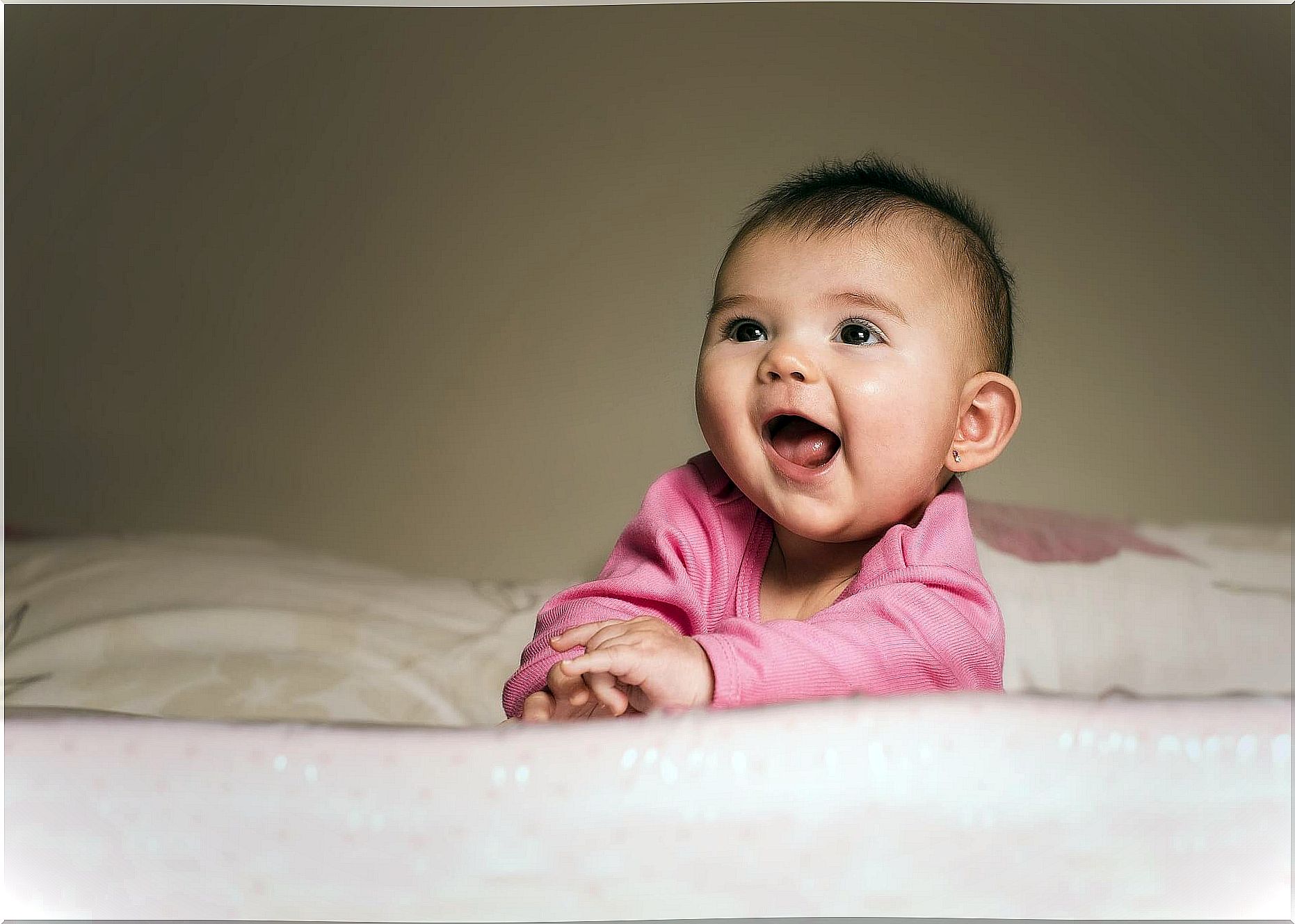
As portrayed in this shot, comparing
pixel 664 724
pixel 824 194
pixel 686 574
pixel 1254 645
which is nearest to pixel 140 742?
pixel 664 724

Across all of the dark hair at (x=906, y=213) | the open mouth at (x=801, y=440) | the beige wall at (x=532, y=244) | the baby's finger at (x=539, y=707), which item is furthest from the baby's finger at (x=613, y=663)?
the beige wall at (x=532, y=244)

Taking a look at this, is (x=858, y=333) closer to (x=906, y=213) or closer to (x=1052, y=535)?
(x=906, y=213)

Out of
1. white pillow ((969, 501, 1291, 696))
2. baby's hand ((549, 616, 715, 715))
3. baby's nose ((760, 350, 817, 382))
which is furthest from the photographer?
white pillow ((969, 501, 1291, 696))

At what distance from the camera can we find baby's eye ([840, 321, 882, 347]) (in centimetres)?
79

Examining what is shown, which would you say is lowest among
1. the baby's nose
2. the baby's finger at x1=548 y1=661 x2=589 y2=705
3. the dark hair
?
the baby's finger at x1=548 y1=661 x2=589 y2=705

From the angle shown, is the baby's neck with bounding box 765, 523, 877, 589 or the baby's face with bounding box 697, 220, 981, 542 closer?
the baby's face with bounding box 697, 220, 981, 542

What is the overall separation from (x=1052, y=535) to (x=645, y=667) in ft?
2.83

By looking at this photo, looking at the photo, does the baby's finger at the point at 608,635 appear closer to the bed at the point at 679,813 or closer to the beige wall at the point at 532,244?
the bed at the point at 679,813

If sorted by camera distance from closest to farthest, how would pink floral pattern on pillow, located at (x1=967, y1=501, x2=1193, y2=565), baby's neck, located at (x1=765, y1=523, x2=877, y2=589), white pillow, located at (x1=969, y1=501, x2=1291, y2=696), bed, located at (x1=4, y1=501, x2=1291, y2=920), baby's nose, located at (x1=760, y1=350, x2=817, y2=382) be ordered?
bed, located at (x1=4, y1=501, x2=1291, y2=920) → baby's nose, located at (x1=760, y1=350, x2=817, y2=382) → baby's neck, located at (x1=765, y1=523, x2=877, y2=589) → white pillow, located at (x1=969, y1=501, x2=1291, y2=696) → pink floral pattern on pillow, located at (x1=967, y1=501, x2=1193, y2=565)

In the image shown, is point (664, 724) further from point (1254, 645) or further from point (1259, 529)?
point (1259, 529)

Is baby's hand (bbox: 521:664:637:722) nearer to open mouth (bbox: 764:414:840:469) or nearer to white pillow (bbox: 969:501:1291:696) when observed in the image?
open mouth (bbox: 764:414:840:469)

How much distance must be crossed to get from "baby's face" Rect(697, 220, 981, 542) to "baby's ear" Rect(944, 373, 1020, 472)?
0.07ft

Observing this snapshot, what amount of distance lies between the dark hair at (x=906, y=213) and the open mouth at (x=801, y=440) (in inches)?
4.9

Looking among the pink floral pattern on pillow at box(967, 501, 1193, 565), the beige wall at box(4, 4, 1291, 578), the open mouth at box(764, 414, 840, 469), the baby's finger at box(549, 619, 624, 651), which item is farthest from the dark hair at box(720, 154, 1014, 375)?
the pink floral pattern on pillow at box(967, 501, 1193, 565)
